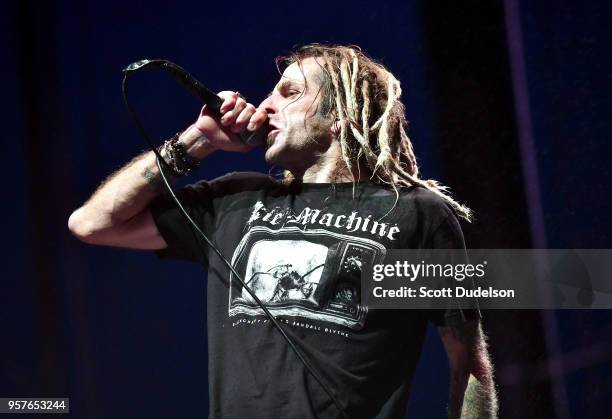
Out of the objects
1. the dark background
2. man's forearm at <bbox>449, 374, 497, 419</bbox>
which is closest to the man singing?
man's forearm at <bbox>449, 374, 497, 419</bbox>

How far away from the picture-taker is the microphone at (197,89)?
1.14 metres

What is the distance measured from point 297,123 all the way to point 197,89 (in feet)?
0.68

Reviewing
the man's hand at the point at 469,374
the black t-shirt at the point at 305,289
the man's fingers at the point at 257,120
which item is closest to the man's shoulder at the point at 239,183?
the black t-shirt at the point at 305,289

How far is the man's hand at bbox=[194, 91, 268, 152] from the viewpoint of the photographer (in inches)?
48.2

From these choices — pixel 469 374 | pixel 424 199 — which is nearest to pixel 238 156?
pixel 424 199

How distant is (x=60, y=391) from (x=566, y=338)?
106 cm

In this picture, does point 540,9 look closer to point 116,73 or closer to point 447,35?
point 447,35

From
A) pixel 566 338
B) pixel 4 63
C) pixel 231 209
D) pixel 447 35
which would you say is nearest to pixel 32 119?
pixel 4 63

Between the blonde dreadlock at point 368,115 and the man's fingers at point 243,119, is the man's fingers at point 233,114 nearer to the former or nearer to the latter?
the man's fingers at point 243,119

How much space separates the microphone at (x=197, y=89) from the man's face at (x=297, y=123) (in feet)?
0.07

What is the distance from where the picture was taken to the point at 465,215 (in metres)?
1.41

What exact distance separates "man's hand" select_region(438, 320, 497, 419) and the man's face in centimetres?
40

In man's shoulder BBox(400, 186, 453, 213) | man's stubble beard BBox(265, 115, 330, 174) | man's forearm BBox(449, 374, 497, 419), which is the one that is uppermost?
man's stubble beard BBox(265, 115, 330, 174)

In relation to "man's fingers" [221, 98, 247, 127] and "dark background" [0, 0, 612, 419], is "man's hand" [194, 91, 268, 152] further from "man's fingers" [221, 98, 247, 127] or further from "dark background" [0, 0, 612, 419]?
"dark background" [0, 0, 612, 419]
